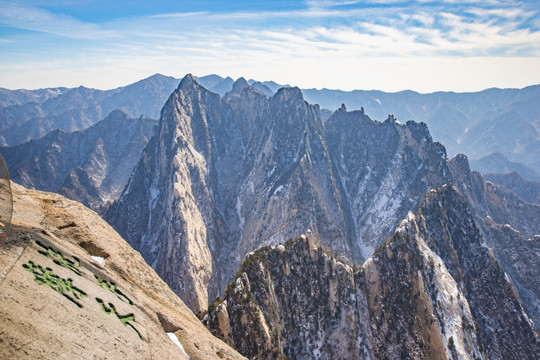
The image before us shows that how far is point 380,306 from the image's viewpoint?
199 ft

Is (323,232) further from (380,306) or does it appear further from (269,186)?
(380,306)

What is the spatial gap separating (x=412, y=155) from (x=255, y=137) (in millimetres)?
74825

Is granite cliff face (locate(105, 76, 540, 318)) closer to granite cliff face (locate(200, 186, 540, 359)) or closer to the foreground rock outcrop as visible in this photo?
granite cliff face (locate(200, 186, 540, 359))

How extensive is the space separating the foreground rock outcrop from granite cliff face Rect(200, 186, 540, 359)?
952 inches

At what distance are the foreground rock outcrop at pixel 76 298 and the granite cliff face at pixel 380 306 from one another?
79.3ft

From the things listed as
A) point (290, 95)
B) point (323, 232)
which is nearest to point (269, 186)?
point (323, 232)

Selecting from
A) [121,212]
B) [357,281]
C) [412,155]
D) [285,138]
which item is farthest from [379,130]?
[121,212]

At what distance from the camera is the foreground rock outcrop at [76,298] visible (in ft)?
39.1

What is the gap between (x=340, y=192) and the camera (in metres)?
146

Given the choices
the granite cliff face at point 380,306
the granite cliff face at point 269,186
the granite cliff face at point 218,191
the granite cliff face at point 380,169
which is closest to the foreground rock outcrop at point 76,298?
the granite cliff face at point 380,306

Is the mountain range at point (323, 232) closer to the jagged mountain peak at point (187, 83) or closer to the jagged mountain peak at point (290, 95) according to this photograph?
the jagged mountain peak at point (290, 95)

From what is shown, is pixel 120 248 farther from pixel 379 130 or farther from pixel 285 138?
pixel 379 130

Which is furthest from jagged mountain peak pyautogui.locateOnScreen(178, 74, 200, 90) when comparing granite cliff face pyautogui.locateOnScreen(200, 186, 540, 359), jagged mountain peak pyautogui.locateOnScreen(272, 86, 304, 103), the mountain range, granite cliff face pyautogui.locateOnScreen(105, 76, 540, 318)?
granite cliff face pyautogui.locateOnScreen(200, 186, 540, 359)

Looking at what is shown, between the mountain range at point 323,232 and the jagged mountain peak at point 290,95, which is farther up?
the jagged mountain peak at point 290,95
